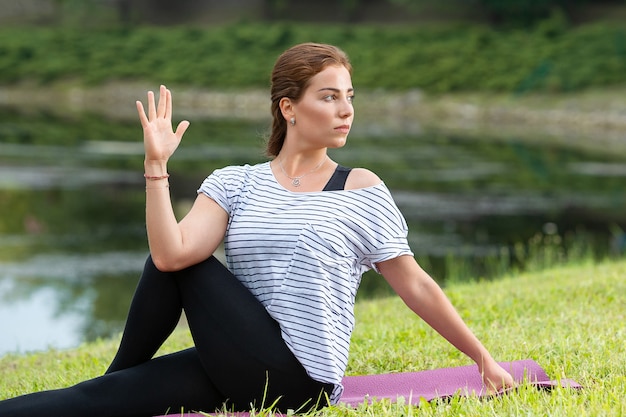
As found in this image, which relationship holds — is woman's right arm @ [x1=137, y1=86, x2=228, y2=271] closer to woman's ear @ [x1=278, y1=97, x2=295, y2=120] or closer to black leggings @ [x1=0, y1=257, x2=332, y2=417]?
black leggings @ [x1=0, y1=257, x2=332, y2=417]

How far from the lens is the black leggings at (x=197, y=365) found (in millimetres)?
2898

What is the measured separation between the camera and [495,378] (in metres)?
3.10

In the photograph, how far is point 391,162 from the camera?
16.0m

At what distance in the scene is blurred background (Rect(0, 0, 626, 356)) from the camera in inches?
366

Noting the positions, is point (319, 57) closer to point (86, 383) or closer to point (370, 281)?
point (86, 383)

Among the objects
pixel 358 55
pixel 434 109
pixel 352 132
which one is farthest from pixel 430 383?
pixel 358 55

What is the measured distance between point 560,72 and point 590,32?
293 centimetres

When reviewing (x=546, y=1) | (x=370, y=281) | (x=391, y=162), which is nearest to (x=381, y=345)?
(x=370, y=281)

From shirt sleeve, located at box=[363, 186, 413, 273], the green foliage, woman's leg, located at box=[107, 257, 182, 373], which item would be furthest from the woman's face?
the green foliage

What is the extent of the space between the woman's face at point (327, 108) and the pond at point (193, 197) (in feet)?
8.43

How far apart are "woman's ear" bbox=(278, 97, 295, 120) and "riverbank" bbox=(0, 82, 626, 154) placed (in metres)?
16.3

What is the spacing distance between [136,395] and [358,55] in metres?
27.9

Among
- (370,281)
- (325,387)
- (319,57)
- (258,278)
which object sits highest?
(319,57)

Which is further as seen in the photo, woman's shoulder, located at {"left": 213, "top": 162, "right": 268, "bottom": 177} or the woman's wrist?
woman's shoulder, located at {"left": 213, "top": 162, "right": 268, "bottom": 177}
